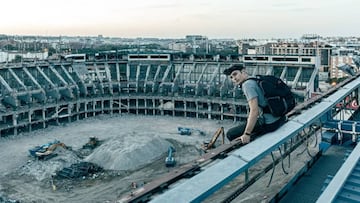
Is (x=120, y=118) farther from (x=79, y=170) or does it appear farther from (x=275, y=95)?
(x=275, y=95)

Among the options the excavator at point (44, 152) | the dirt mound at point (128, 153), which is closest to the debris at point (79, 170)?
the dirt mound at point (128, 153)

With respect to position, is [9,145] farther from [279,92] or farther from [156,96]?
[279,92]

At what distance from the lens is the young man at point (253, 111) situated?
15.4 feet

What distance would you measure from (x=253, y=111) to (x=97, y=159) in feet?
78.0

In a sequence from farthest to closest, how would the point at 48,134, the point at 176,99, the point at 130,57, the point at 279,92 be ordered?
the point at 130,57 → the point at 176,99 → the point at 48,134 → the point at 279,92

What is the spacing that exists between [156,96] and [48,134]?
13346 mm

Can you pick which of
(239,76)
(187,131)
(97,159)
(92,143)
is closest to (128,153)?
(97,159)

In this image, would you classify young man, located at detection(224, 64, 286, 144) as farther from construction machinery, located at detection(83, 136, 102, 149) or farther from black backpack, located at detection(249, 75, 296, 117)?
construction machinery, located at detection(83, 136, 102, 149)

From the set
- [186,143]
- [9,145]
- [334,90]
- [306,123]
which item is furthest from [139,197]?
[9,145]

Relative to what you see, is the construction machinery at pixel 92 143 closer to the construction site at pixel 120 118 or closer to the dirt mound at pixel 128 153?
the construction site at pixel 120 118

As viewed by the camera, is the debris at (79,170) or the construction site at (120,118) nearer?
the construction site at (120,118)

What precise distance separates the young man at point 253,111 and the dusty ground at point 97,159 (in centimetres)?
1652

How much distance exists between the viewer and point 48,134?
121ft

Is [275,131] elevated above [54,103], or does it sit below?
above
